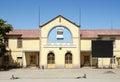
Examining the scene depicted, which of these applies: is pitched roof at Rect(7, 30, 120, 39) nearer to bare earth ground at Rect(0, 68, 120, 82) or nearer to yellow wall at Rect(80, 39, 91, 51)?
yellow wall at Rect(80, 39, 91, 51)

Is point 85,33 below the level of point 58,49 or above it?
above

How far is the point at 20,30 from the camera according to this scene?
172 feet

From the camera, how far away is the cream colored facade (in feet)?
156

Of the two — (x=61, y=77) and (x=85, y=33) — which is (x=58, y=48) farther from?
(x=61, y=77)

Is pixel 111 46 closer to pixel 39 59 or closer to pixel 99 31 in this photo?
pixel 99 31

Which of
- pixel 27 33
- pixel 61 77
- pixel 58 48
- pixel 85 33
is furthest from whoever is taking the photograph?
pixel 27 33

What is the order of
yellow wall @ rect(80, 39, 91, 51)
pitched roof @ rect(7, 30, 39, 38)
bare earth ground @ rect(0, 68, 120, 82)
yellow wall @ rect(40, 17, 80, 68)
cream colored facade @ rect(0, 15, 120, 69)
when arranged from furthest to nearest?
pitched roof @ rect(7, 30, 39, 38) < yellow wall @ rect(80, 39, 91, 51) < cream colored facade @ rect(0, 15, 120, 69) < yellow wall @ rect(40, 17, 80, 68) < bare earth ground @ rect(0, 68, 120, 82)

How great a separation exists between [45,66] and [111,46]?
34.2 feet

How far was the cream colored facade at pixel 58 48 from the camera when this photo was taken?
156ft

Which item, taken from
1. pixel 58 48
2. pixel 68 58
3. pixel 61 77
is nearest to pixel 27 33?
pixel 58 48

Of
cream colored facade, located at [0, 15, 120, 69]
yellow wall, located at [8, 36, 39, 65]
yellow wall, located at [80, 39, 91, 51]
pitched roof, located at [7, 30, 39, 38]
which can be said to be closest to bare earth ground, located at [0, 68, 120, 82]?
cream colored facade, located at [0, 15, 120, 69]

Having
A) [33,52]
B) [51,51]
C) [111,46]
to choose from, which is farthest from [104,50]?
[33,52]

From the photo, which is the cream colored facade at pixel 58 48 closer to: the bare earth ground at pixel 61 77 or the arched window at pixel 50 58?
the arched window at pixel 50 58

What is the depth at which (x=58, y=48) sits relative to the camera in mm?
47562
